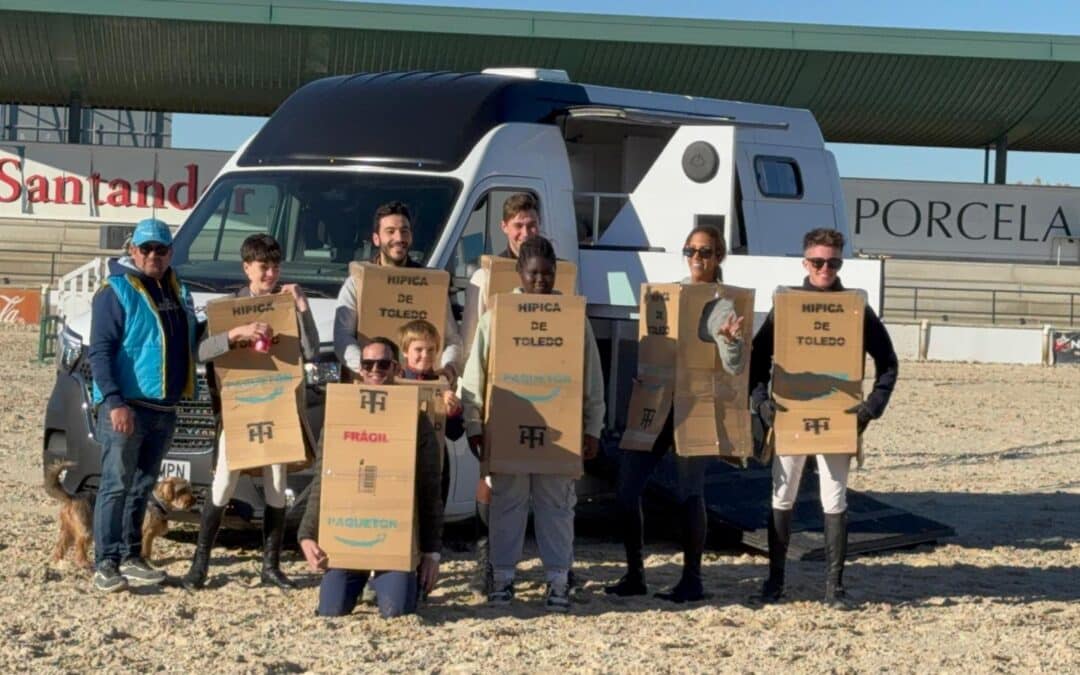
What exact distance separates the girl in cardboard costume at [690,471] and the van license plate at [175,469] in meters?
2.22

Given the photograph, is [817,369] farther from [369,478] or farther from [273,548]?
[273,548]

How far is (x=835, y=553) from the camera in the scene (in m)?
8.47

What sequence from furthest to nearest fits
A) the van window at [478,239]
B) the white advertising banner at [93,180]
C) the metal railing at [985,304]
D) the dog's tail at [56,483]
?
1. the white advertising banner at [93,180]
2. the metal railing at [985,304]
3. the van window at [478,239]
4. the dog's tail at [56,483]

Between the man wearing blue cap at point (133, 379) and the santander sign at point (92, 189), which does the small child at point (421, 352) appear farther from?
the santander sign at point (92, 189)

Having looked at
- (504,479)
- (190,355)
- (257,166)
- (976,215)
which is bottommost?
(504,479)

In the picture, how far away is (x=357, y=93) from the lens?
34.2 feet

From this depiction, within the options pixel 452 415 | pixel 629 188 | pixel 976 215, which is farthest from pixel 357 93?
pixel 976 215

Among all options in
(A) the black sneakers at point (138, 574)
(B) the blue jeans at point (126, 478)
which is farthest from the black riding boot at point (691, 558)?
(B) the blue jeans at point (126, 478)

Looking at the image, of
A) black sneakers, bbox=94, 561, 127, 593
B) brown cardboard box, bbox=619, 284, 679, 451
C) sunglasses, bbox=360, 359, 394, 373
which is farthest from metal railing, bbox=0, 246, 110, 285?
sunglasses, bbox=360, 359, 394, 373

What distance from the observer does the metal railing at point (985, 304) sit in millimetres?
35969

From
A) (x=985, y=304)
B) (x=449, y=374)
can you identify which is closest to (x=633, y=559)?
(x=449, y=374)

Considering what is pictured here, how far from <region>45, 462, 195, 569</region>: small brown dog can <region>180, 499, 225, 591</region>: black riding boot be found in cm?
39

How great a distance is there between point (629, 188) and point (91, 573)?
5062mm

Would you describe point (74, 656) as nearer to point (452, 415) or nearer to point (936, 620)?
point (452, 415)
